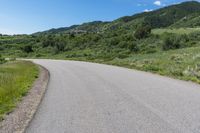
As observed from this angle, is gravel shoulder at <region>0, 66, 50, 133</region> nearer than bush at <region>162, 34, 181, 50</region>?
Yes

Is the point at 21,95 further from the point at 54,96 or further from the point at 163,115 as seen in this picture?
the point at 163,115

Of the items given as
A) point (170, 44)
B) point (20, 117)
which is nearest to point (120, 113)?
point (20, 117)

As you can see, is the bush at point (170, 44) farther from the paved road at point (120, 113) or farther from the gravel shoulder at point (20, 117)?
the gravel shoulder at point (20, 117)

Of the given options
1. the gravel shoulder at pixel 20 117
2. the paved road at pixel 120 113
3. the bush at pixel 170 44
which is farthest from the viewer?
the bush at pixel 170 44

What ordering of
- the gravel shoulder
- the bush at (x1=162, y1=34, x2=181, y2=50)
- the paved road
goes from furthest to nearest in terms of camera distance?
the bush at (x1=162, y1=34, x2=181, y2=50)
the gravel shoulder
the paved road

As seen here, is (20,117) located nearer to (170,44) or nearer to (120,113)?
(120,113)

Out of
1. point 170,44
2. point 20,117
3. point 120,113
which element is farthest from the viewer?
point 170,44

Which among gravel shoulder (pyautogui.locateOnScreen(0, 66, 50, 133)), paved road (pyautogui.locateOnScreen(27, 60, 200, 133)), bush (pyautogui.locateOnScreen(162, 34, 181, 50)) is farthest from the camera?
bush (pyautogui.locateOnScreen(162, 34, 181, 50))

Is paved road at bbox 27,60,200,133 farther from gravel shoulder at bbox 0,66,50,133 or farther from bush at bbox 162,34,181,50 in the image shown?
bush at bbox 162,34,181,50

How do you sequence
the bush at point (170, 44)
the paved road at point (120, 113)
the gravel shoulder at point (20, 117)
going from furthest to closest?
the bush at point (170, 44)
the gravel shoulder at point (20, 117)
the paved road at point (120, 113)

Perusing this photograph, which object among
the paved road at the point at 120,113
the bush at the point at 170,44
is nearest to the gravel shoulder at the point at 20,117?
the paved road at the point at 120,113

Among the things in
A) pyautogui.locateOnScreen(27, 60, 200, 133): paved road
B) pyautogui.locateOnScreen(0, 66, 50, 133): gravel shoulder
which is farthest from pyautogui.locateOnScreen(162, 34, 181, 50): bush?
pyautogui.locateOnScreen(0, 66, 50, 133): gravel shoulder

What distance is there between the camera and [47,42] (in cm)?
11031

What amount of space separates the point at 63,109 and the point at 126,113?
1.93 m
